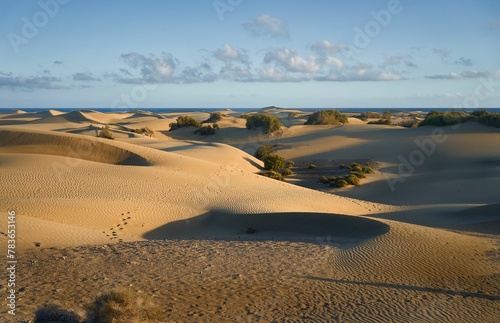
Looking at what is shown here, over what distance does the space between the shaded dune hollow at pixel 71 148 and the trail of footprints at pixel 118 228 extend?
775cm

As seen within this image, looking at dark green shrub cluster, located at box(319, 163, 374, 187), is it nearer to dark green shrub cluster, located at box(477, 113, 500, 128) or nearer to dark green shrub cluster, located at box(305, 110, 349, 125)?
dark green shrub cluster, located at box(477, 113, 500, 128)

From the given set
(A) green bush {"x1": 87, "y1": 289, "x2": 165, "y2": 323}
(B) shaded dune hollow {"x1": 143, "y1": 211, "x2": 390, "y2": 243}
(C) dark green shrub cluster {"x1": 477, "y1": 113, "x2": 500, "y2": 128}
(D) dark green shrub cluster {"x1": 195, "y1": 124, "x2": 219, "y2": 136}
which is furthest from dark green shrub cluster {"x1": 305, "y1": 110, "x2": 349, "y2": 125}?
(A) green bush {"x1": 87, "y1": 289, "x2": 165, "y2": 323}

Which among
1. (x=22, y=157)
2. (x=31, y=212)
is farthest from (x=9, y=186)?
(x=22, y=157)

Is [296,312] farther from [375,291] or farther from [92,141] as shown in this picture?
[92,141]

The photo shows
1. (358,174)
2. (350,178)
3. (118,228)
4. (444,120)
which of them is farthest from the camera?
(444,120)

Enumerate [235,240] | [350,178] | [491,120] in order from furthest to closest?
1. [491,120]
2. [350,178]
3. [235,240]

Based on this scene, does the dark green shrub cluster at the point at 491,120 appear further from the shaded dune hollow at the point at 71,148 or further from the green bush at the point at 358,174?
the shaded dune hollow at the point at 71,148

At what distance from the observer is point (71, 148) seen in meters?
21.3

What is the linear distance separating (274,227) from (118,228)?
14.5 ft

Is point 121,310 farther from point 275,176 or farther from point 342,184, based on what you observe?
point 275,176

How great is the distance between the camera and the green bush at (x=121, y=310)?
6312mm

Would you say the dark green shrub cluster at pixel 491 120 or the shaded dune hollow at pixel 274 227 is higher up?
the dark green shrub cluster at pixel 491 120

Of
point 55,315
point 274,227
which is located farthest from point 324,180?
point 55,315

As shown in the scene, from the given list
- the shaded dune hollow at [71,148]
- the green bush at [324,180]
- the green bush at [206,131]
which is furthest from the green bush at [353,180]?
Result: the green bush at [206,131]
